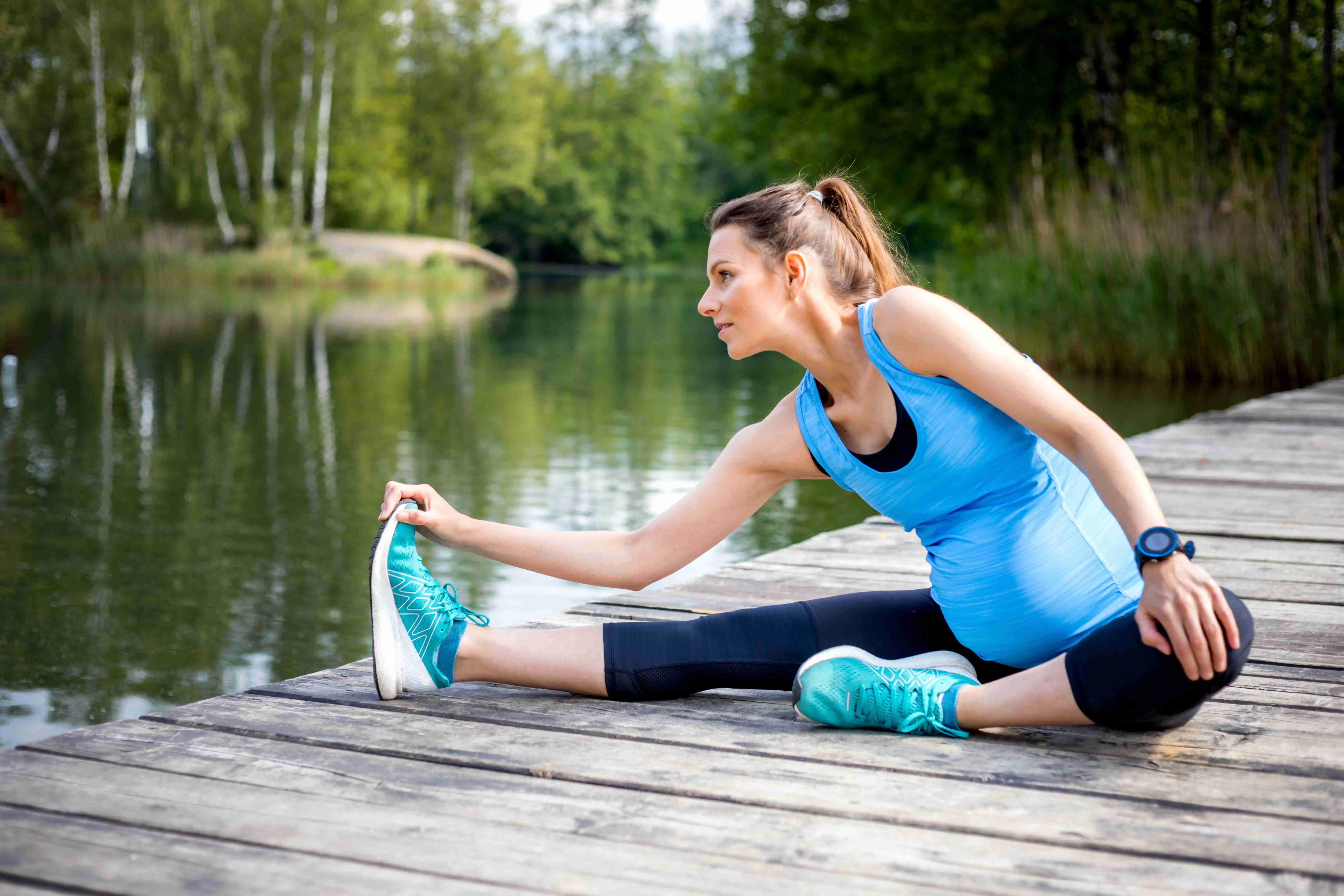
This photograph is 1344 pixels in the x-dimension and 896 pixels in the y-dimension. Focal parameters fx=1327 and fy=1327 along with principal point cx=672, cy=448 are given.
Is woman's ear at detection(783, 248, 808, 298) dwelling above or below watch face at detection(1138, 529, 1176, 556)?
above

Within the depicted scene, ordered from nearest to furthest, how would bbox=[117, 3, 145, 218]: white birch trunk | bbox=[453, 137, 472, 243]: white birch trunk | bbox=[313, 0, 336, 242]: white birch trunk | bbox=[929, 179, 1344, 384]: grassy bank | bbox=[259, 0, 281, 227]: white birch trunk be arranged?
bbox=[929, 179, 1344, 384]: grassy bank < bbox=[117, 3, 145, 218]: white birch trunk < bbox=[259, 0, 281, 227]: white birch trunk < bbox=[313, 0, 336, 242]: white birch trunk < bbox=[453, 137, 472, 243]: white birch trunk

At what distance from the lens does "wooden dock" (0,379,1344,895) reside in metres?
1.53

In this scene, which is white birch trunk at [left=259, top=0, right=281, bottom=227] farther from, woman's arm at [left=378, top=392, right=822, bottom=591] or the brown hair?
the brown hair

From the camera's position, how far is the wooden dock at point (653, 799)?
5.01 feet

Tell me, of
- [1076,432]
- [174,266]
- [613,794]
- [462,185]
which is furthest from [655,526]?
[462,185]

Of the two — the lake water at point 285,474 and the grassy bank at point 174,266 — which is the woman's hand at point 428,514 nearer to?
the lake water at point 285,474

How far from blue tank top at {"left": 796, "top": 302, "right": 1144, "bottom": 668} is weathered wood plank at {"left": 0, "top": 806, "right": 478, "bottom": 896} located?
0.97 meters

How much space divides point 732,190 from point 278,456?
1803 inches

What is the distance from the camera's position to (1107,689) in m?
1.95

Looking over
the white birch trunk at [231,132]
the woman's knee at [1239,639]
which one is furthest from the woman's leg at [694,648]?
Result: the white birch trunk at [231,132]

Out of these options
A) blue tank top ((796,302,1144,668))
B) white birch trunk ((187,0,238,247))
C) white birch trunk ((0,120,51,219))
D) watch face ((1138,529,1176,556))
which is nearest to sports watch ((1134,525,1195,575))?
watch face ((1138,529,1176,556))

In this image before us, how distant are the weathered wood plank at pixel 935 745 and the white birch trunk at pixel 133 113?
2731cm

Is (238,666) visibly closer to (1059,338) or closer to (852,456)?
(852,456)

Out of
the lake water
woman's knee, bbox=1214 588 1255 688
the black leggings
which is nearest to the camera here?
woman's knee, bbox=1214 588 1255 688
